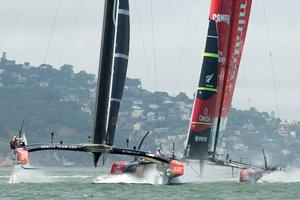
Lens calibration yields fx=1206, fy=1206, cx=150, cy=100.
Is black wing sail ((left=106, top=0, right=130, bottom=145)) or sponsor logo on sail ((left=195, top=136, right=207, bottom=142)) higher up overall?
black wing sail ((left=106, top=0, right=130, bottom=145))

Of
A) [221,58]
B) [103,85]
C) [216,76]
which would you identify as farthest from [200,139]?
[103,85]

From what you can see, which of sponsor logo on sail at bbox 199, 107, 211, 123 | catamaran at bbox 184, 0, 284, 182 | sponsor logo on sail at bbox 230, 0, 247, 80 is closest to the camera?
catamaran at bbox 184, 0, 284, 182

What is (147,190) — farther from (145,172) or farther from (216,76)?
(216,76)

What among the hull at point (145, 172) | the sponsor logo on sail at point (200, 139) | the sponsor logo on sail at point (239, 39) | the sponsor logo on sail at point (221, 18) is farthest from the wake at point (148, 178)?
the sponsor logo on sail at point (239, 39)

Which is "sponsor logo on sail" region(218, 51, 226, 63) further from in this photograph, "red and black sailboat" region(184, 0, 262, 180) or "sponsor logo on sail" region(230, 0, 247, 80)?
"sponsor logo on sail" region(230, 0, 247, 80)

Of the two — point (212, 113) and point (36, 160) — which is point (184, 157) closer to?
point (212, 113)

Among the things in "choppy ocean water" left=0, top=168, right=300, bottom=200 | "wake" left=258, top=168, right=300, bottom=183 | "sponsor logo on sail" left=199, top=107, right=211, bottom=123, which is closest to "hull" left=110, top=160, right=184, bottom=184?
"choppy ocean water" left=0, top=168, right=300, bottom=200

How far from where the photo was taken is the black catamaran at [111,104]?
42.2 metres

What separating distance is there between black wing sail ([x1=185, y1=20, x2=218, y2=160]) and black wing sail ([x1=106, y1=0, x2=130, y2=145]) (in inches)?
231

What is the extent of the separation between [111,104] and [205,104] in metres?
7.07

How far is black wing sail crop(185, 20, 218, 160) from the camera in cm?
5022

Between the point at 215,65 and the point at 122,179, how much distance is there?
7529mm

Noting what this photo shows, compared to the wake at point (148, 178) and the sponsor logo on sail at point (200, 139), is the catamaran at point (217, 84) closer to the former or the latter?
the sponsor logo on sail at point (200, 139)

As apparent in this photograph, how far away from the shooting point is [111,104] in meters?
44.3
